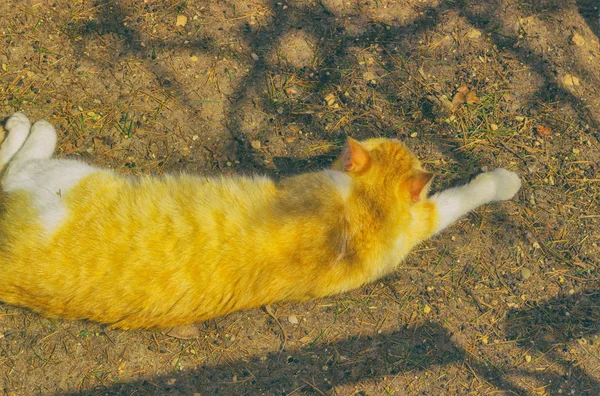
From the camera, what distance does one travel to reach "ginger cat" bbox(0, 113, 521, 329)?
8.90 feet

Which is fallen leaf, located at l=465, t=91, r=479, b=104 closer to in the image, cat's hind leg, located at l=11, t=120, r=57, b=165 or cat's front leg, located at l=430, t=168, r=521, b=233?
cat's front leg, located at l=430, t=168, r=521, b=233

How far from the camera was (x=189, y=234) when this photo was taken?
2854 mm

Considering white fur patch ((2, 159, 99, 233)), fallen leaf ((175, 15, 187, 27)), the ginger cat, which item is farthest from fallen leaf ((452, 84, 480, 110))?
white fur patch ((2, 159, 99, 233))

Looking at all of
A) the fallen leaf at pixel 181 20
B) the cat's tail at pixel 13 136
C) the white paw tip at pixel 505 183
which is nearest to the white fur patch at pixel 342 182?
the white paw tip at pixel 505 183

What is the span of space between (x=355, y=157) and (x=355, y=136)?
87 centimetres

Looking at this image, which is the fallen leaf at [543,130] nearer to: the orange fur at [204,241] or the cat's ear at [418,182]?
the orange fur at [204,241]

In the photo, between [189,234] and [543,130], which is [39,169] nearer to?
[189,234]

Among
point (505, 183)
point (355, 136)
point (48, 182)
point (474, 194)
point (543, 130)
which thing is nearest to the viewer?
point (48, 182)

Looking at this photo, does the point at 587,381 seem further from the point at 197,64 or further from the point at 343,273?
the point at 197,64

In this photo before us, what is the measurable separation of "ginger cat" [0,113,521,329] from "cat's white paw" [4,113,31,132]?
0.26 feet

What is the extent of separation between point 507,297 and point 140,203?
2.79 metres

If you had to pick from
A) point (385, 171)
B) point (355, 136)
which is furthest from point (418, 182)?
point (355, 136)

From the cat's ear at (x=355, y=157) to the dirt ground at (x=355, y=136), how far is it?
0.72 meters

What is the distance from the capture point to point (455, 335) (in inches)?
142
